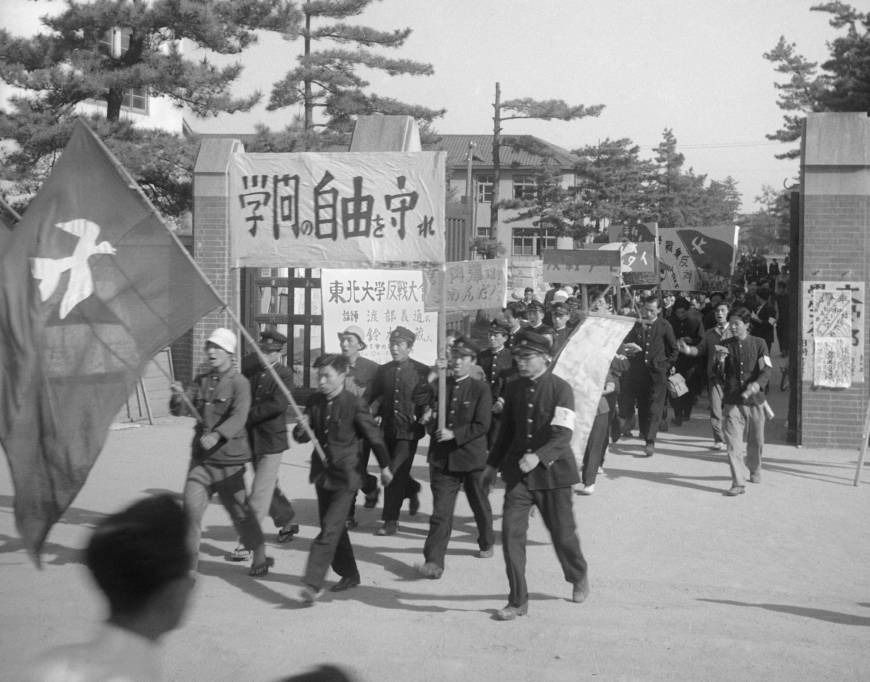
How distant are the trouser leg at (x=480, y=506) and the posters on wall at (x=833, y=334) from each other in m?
6.44

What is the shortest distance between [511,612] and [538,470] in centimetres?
89

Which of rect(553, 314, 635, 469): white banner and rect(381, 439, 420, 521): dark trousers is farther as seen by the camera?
rect(381, 439, 420, 521): dark trousers

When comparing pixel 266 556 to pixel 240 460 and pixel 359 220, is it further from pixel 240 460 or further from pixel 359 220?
pixel 359 220

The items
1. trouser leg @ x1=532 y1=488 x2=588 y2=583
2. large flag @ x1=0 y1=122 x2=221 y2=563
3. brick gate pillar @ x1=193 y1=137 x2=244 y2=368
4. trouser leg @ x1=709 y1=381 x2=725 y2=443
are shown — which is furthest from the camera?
brick gate pillar @ x1=193 y1=137 x2=244 y2=368

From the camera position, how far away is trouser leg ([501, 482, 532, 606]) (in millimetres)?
6809

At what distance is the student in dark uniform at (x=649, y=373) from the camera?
13.3 metres

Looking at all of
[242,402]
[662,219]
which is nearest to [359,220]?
[242,402]

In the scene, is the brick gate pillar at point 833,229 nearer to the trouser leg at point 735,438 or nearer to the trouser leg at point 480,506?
the trouser leg at point 735,438

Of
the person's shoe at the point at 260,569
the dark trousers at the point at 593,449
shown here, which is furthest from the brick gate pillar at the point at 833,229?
the person's shoe at the point at 260,569

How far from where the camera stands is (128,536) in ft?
9.12

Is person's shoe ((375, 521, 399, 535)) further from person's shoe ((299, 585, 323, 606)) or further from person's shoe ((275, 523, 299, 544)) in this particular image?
person's shoe ((299, 585, 323, 606))

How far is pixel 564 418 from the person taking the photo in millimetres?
7160

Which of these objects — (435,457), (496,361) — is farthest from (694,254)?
(435,457)

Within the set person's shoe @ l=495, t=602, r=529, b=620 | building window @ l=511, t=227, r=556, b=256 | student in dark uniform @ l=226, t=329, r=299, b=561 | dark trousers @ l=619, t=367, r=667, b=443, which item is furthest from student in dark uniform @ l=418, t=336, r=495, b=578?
building window @ l=511, t=227, r=556, b=256
